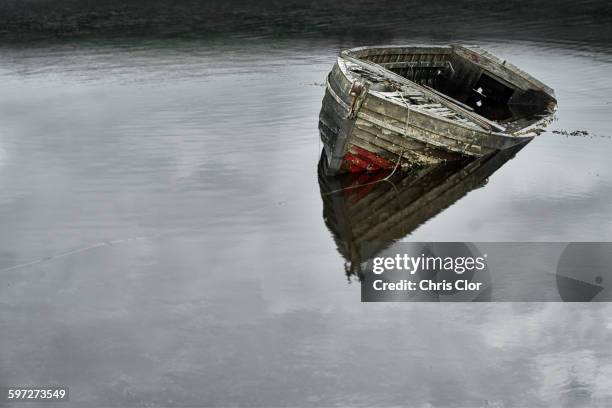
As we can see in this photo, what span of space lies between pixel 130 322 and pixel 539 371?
34.4 feet

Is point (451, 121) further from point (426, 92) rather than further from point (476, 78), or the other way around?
point (476, 78)

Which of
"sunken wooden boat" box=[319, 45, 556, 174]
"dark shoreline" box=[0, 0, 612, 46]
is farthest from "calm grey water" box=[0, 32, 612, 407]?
"dark shoreline" box=[0, 0, 612, 46]

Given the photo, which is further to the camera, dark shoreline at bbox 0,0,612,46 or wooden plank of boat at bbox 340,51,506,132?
dark shoreline at bbox 0,0,612,46

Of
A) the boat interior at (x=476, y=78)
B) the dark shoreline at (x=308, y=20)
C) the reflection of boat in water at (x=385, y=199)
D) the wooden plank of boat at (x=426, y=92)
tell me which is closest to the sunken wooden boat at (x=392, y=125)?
the wooden plank of boat at (x=426, y=92)

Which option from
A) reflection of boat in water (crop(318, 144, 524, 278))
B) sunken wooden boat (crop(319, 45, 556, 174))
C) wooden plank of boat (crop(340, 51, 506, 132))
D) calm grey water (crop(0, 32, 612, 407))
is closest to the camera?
calm grey water (crop(0, 32, 612, 407))

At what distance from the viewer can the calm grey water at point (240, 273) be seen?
17.4 meters

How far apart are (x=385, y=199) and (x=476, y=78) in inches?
627

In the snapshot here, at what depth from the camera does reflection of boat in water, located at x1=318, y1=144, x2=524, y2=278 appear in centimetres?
2531

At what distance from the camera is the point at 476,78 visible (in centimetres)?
4125

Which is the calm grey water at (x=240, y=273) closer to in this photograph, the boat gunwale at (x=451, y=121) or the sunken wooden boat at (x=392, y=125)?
the boat gunwale at (x=451, y=121)

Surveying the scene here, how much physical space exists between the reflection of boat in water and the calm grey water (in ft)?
1.92

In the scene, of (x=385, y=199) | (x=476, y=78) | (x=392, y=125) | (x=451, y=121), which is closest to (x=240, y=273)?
(x=385, y=199)

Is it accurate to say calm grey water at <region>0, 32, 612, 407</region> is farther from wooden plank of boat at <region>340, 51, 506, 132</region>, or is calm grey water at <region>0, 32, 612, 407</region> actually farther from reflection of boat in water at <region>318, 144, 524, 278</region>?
wooden plank of boat at <region>340, 51, 506, 132</region>

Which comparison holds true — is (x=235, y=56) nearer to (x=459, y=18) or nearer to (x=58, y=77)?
(x=58, y=77)
